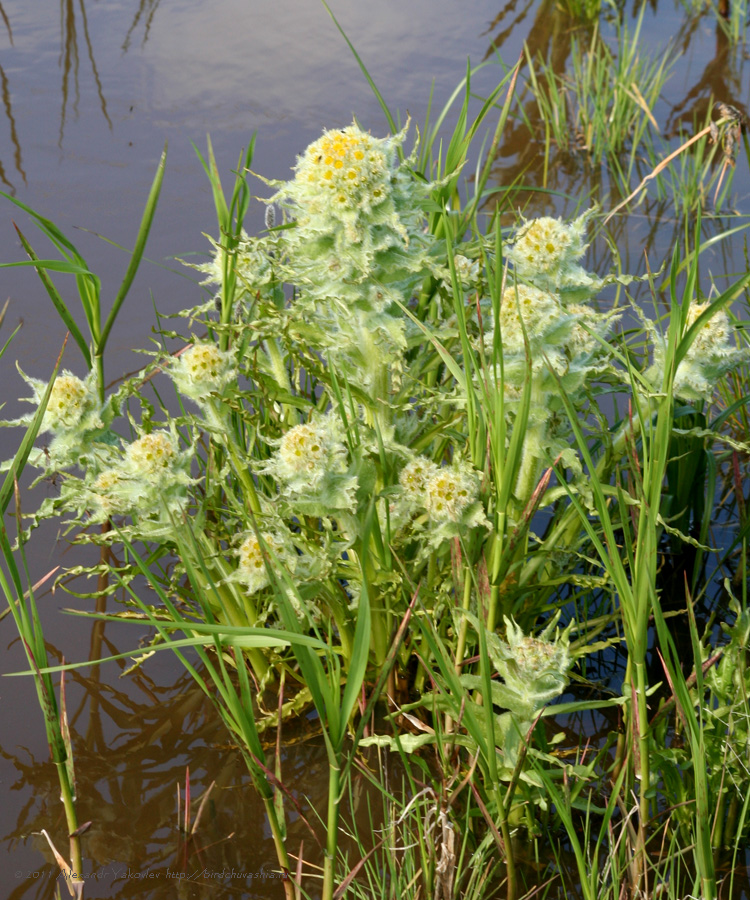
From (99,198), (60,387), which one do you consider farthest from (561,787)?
(99,198)

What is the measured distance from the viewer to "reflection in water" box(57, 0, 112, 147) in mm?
4824

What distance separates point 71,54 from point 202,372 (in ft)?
14.3

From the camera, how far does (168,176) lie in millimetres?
4258

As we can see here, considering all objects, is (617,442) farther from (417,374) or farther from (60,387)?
(60,387)

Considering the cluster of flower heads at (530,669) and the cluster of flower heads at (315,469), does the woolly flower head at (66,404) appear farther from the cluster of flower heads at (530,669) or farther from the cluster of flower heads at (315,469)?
→ the cluster of flower heads at (530,669)

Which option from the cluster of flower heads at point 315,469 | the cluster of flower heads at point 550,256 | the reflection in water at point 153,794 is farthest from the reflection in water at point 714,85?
A: the reflection in water at point 153,794

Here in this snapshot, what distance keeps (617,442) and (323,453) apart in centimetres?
75

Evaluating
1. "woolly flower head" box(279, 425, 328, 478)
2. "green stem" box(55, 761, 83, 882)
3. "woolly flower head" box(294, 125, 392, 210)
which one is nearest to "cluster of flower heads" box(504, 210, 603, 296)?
"woolly flower head" box(294, 125, 392, 210)

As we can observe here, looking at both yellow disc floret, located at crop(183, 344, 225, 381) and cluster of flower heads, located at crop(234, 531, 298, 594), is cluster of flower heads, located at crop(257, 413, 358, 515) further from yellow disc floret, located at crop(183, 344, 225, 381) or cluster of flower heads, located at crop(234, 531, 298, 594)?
yellow disc floret, located at crop(183, 344, 225, 381)

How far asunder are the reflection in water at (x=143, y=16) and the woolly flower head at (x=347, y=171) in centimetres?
431

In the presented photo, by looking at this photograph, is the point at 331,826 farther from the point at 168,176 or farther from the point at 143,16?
the point at 143,16

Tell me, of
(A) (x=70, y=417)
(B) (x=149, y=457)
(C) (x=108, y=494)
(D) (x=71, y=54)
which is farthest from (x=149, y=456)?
(D) (x=71, y=54)

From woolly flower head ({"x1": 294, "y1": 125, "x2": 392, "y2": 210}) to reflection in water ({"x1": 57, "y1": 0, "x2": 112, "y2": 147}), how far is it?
3.31m

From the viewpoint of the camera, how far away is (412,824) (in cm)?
179
